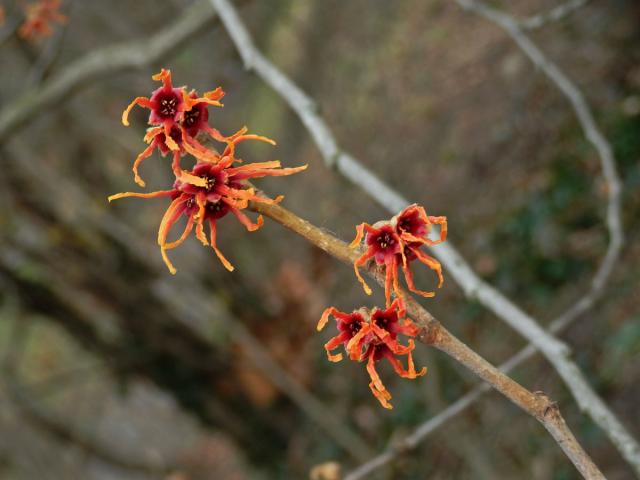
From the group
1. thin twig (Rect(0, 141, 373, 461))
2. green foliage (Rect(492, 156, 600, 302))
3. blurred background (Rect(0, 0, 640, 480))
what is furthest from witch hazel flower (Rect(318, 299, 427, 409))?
thin twig (Rect(0, 141, 373, 461))

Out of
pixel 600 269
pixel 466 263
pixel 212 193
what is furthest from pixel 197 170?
pixel 600 269

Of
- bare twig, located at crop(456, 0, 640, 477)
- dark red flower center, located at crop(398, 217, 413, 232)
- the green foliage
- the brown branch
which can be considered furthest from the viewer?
the green foliage

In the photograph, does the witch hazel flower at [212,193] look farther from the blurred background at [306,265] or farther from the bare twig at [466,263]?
the blurred background at [306,265]

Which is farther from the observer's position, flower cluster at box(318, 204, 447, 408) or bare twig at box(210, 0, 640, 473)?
bare twig at box(210, 0, 640, 473)

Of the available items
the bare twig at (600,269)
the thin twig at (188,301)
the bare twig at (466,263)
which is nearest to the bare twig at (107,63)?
the thin twig at (188,301)

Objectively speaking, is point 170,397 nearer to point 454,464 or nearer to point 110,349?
point 110,349

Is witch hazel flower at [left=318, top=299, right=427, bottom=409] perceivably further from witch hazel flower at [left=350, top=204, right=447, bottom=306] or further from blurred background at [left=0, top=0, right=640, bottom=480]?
blurred background at [left=0, top=0, right=640, bottom=480]

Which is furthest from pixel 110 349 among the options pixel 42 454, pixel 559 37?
pixel 559 37
